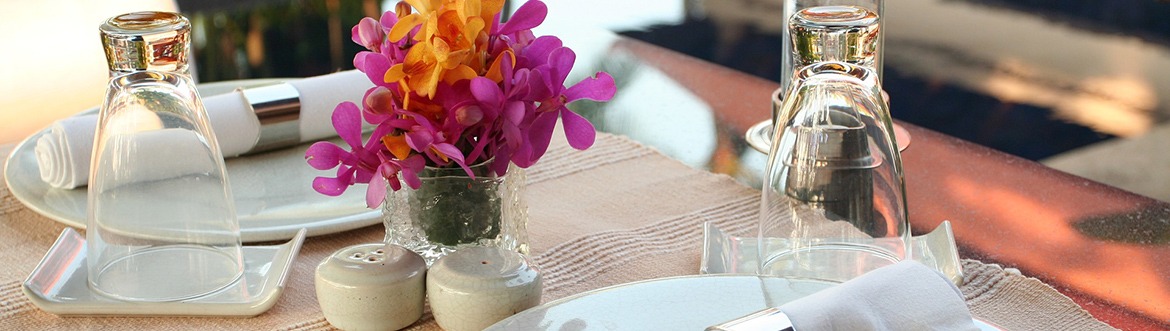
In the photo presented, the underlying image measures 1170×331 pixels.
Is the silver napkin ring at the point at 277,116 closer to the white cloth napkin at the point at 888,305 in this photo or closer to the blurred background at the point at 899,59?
the blurred background at the point at 899,59

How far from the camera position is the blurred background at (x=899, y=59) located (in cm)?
129

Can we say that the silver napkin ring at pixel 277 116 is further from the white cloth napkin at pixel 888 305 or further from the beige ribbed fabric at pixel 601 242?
the white cloth napkin at pixel 888 305

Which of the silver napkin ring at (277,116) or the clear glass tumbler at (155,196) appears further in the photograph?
the silver napkin ring at (277,116)

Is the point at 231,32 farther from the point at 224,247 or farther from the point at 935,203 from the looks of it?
the point at 935,203

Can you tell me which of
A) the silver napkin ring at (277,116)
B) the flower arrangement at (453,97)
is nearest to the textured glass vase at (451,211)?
the flower arrangement at (453,97)

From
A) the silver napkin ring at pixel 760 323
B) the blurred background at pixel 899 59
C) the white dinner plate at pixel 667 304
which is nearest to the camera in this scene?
the silver napkin ring at pixel 760 323

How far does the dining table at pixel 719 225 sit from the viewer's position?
2.07ft

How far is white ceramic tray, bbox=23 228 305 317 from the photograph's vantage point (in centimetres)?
61

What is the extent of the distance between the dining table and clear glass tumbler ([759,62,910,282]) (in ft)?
0.21

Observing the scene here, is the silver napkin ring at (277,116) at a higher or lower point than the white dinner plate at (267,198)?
higher

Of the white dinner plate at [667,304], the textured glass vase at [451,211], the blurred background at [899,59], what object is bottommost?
the blurred background at [899,59]

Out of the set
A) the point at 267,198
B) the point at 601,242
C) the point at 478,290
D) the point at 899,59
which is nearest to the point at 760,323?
the point at 478,290

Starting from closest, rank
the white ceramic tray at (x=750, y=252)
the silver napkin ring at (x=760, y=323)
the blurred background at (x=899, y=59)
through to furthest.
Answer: the silver napkin ring at (x=760, y=323) → the white ceramic tray at (x=750, y=252) → the blurred background at (x=899, y=59)

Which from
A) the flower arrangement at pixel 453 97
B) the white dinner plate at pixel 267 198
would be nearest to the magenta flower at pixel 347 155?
the flower arrangement at pixel 453 97
